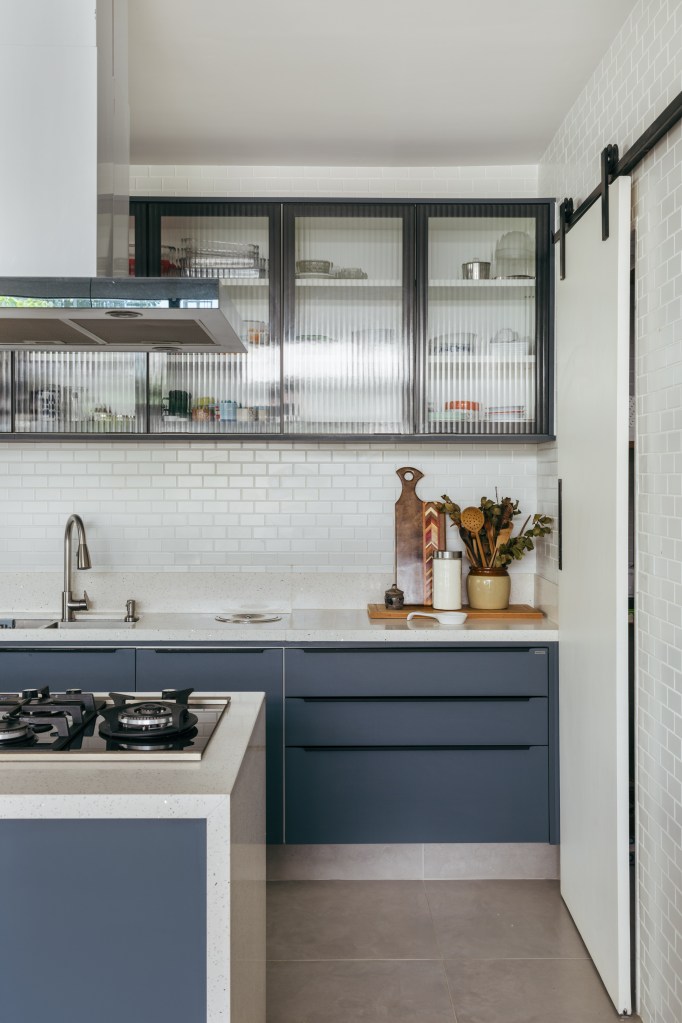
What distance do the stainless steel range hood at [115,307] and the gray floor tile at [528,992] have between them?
2.21 metres

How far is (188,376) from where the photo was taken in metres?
3.99

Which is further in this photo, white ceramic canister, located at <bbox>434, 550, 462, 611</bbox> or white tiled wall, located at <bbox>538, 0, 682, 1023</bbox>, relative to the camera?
white ceramic canister, located at <bbox>434, 550, 462, 611</bbox>

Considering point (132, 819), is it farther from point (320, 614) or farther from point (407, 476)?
point (407, 476)

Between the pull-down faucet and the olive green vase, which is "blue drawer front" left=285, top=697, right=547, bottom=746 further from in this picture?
the pull-down faucet

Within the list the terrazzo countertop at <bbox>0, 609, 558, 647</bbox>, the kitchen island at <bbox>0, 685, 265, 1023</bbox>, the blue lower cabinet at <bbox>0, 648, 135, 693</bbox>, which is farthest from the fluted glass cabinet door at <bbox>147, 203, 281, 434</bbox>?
the kitchen island at <bbox>0, 685, 265, 1023</bbox>

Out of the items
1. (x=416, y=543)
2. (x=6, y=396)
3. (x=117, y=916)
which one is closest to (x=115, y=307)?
(x=117, y=916)

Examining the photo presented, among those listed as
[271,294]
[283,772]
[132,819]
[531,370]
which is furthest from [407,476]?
[132,819]

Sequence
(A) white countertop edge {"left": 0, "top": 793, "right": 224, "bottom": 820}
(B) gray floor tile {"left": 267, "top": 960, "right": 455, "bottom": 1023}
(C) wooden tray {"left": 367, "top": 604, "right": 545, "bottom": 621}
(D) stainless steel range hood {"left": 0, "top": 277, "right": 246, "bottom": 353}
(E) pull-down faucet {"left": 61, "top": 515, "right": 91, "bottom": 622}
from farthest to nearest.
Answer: (E) pull-down faucet {"left": 61, "top": 515, "right": 91, "bottom": 622} < (C) wooden tray {"left": 367, "top": 604, "right": 545, "bottom": 621} < (B) gray floor tile {"left": 267, "top": 960, "right": 455, "bottom": 1023} < (D) stainless steel range hood {"left": 0, "top": 277, "right": 246, "bottom": 353} < (A) white countertop edge {"left": 0, "top": 793, "right": 224, "bottom": 820}

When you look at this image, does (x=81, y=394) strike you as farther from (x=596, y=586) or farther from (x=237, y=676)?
(x=596, y=586)

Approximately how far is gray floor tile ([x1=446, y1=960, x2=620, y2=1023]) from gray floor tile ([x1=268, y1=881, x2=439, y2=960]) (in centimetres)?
19

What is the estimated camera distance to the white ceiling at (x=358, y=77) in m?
2.91

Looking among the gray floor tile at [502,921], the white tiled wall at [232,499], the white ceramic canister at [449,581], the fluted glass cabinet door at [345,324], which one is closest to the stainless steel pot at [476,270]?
the fluted glass cabinet door at [345,324]

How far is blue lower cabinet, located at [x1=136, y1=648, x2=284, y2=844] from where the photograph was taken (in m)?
3.67

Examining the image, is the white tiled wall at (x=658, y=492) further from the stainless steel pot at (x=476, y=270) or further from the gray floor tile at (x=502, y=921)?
the stainless steel pot at (x=476, y=270)
